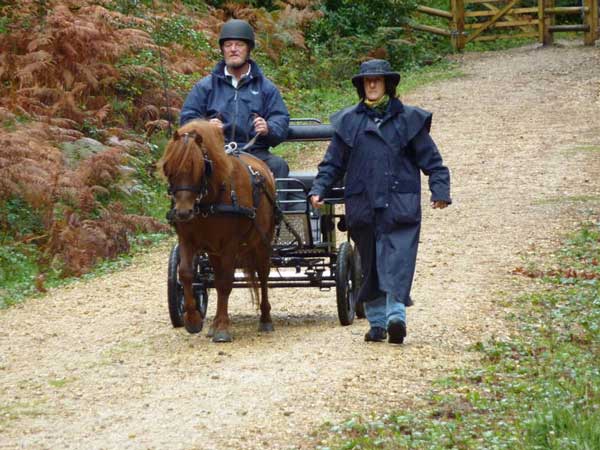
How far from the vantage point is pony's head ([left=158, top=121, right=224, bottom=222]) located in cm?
866

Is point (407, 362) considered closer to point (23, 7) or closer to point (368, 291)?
point (368, 291)

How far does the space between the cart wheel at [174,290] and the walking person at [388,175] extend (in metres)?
1.44

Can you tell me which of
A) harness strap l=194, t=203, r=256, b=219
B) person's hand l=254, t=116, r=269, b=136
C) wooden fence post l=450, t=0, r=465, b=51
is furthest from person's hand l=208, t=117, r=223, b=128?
wooden fence post l=450, t=0, r=465, b=51

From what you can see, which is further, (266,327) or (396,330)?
(266,327)

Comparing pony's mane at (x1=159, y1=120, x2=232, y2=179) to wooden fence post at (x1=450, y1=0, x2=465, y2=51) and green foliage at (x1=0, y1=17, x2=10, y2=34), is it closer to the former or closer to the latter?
green foliage at (x1=0, y1=17, x2=10, y2=34)

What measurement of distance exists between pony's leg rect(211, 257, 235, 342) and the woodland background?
3.32 meters

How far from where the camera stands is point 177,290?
971cm

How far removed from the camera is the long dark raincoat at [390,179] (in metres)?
8.74

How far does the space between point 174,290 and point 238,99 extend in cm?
165

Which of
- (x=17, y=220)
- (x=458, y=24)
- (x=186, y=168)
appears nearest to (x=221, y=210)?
(x=186, y=168)

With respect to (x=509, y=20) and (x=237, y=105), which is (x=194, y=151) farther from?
(x=509, y=20)

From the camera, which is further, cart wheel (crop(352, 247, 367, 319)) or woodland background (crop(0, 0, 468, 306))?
woodland background (crop(0, 0, 468, 306))

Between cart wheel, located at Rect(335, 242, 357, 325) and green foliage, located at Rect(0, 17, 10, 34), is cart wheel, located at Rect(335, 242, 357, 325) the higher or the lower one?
the lower one

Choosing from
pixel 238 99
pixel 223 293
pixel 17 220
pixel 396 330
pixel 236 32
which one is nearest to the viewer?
pixel 396 330
